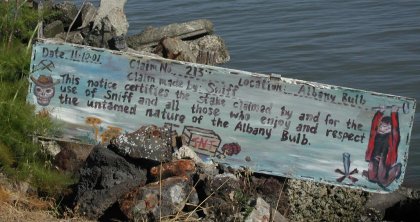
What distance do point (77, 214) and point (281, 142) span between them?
2028 millimetres

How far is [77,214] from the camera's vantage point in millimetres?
6594

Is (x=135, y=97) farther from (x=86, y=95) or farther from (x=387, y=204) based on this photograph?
(x=387, y=204)

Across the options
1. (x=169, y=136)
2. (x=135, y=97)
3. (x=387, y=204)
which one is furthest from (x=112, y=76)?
(x=387, y=204)

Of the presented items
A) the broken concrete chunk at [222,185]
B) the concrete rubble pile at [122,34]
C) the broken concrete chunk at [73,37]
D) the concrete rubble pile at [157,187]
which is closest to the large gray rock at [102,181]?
the concrete rubble pile at [157,187]

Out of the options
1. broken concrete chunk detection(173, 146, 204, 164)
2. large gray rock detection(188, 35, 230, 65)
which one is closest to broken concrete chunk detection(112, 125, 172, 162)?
broken concrete chunk detection(173, 146, 204, 164)

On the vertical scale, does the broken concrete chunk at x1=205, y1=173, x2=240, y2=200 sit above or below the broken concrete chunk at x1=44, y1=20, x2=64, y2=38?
below

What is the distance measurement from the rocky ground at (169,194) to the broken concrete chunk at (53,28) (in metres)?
5.36

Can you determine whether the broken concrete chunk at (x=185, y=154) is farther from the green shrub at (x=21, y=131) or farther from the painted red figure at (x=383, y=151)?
the painted red figure at (x=383, y=151)

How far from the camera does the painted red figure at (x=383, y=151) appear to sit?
7.41 m

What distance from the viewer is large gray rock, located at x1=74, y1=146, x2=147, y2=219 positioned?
6.64 meters

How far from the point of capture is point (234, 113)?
7492 millimetres

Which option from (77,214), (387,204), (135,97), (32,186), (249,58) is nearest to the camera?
(77,214)

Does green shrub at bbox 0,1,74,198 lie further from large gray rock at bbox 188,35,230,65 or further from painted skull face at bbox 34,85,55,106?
large gray rock at bbox 188,35,230,65

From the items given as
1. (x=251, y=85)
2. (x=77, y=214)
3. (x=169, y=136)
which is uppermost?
(x=251, y=85)
